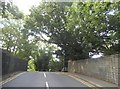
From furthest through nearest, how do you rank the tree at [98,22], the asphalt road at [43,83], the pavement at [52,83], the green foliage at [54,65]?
the green foliage at [54,65], the tree at [98,22], the asphalt road at [43,83], the pavement at [52,83]

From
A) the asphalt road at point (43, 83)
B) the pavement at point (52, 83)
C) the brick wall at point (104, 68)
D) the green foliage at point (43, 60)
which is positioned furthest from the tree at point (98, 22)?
the green foliage at point (43, 60)

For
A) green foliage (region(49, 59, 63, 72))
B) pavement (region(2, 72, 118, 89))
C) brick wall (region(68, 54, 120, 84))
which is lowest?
pavement (region(2, 72, 118, 89))

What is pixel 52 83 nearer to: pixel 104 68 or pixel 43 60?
pixel 104 68

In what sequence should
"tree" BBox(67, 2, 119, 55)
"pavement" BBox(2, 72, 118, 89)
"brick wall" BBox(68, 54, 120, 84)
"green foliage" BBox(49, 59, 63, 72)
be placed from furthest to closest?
"green foliage" BBox(49, 59, 63, 72)
"tree" BBox(67, 2, 119, 55)
"brick wall" BBox(68, 54, 120, 84)
"pavement" BBox(2, 72, 118, 89)

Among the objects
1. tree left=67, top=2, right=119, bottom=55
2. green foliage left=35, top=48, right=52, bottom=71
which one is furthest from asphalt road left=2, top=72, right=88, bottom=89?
green foliage left=35, top=48, right=52, bottom=71

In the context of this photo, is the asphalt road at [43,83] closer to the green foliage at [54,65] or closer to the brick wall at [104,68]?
the brick wall at [104,68]

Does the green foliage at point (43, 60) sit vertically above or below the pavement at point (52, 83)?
above

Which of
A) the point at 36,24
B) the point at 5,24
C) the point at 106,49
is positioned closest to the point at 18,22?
the point at 5,24

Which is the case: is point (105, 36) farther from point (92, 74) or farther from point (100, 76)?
point (100, 76)

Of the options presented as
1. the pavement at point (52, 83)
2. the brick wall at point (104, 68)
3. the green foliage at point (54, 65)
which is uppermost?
the green foliage at point (54, 65)

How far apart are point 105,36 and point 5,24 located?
43074mm

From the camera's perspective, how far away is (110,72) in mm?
23422

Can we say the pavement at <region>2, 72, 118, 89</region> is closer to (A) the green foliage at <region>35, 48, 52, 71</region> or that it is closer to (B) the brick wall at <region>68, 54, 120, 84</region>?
(B) the brick wall at <region>68, 54, 120, 84</region>

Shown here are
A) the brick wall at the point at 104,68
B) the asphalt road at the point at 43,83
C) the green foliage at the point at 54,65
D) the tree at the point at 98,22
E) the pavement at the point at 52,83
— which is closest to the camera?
the pavement at the point at 52,83
